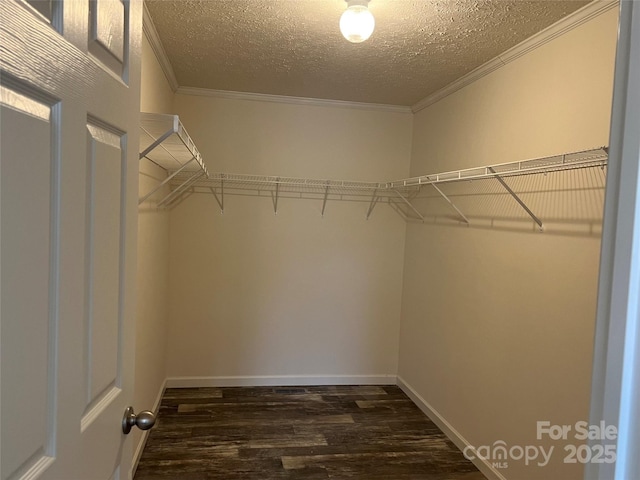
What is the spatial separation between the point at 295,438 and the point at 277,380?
890 millimetres

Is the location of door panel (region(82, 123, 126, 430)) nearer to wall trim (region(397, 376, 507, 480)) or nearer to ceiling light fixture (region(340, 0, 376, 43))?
ceiling light fixture (region(340, 0, 376, 43))

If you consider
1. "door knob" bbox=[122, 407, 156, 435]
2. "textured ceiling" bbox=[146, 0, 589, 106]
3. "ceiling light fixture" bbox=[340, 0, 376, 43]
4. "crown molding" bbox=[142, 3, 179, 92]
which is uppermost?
"textured ceiling" bbox=[146, 0, 589, 106]

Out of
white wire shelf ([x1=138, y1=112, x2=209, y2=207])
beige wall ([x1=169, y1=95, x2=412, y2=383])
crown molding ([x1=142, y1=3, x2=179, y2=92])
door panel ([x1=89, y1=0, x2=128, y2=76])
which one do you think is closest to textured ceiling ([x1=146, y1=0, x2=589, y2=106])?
crown molding ([x1=142, y1=3, x2=179, y2=92])

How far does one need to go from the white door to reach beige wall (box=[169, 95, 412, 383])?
254 centimetres

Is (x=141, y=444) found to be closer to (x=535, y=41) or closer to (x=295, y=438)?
(x=295, y=438)

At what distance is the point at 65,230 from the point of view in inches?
29.0

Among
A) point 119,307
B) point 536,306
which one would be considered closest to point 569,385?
point 536,306

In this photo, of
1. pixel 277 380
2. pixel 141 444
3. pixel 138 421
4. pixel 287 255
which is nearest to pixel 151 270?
pixel 141 444

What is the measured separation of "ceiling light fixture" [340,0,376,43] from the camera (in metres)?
1.92

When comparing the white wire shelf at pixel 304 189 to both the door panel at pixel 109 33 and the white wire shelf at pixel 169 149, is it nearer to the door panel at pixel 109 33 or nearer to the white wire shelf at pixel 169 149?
the white wire shelf at pixel 169 149

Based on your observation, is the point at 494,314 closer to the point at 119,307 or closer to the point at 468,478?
the point at 468,478

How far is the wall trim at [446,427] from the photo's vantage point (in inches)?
98.4

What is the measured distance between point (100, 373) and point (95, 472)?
187 millimetres

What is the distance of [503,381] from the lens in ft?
7.96
